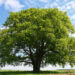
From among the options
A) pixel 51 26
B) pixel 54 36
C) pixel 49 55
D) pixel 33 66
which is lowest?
pixel 33 66

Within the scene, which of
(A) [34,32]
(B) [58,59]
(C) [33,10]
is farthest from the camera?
(C) [33,10]

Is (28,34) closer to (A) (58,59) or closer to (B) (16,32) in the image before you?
(B) (16,32)

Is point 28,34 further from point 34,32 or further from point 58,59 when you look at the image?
point 58,59

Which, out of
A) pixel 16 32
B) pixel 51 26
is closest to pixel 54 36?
pixel 51 26

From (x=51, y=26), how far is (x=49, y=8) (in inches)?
230

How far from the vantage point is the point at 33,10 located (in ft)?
121

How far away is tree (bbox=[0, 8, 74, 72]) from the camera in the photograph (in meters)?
32.4

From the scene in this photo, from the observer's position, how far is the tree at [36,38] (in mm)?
32406

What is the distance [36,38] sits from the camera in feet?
104

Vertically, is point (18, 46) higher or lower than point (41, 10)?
lower

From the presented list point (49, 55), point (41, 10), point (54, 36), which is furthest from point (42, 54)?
point (41, 10)

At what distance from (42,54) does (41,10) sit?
31.6 feet

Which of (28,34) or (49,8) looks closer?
(28,34)

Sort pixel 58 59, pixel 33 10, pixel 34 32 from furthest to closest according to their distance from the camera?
1. pixel 33 10
2. pixel 58 59
3. pixel 34 32
